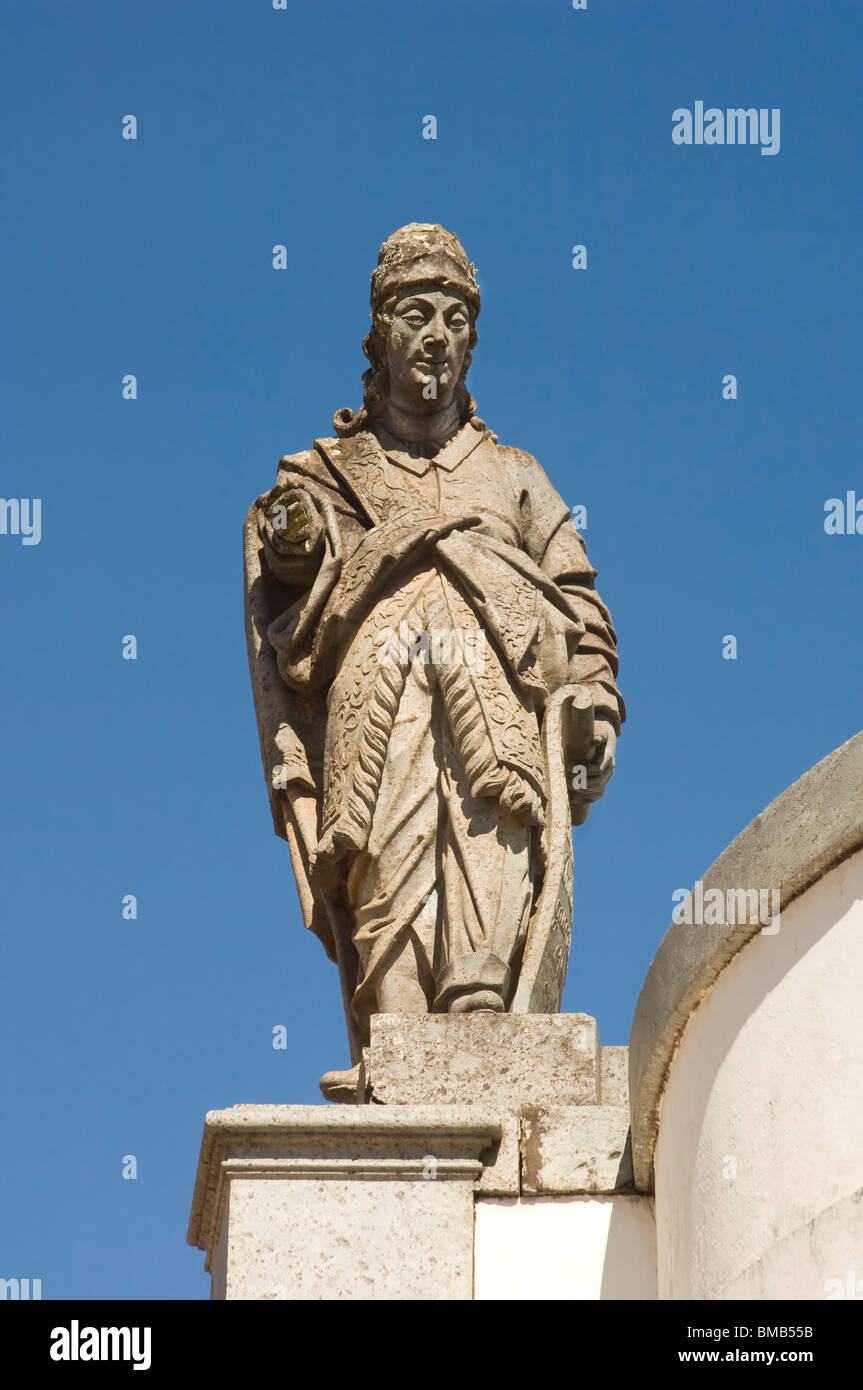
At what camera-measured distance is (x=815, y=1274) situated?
19.0ft

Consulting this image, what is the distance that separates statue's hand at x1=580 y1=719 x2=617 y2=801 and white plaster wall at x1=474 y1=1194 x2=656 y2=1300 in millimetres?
2158

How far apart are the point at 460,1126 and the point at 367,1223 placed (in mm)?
370

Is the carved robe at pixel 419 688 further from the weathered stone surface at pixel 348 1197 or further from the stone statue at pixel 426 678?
the weathered stone surface at pixel 348 1197

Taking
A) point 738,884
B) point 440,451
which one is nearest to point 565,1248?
point 738,884

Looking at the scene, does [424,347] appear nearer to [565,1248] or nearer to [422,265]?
[422,265]

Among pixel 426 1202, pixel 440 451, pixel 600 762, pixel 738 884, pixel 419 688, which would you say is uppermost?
pixel 440 451

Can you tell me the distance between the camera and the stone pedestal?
662cm

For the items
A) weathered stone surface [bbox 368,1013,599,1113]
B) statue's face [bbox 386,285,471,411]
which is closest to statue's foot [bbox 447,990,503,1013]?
weathered stone surface [bbox 368,1013,599,1113]

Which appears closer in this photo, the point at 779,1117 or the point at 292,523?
the point at 779,1117

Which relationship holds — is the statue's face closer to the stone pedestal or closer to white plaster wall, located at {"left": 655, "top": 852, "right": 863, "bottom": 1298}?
the stone pedestal

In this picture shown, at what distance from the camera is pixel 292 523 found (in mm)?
8844

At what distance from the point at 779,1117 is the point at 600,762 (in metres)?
2.90

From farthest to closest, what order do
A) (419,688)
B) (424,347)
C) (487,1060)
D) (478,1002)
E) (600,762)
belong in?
1. (424,347)
2. (600,762)
3. (419,688)
4. (478,1002)
5. (487,1060)

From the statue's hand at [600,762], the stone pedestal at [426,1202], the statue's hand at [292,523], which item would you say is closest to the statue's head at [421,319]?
the statue's hand at [292,523]
